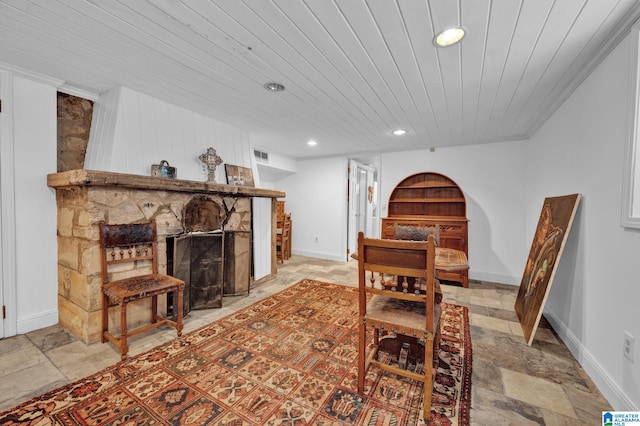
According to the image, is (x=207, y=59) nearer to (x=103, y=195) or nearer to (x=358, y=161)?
(x=103, y=195)

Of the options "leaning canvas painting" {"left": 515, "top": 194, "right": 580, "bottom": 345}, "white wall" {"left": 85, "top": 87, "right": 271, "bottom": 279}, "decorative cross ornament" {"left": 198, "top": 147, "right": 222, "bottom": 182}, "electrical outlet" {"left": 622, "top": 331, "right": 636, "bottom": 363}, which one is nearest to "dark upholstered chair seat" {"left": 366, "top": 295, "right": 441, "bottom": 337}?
"electrical outlet" {"left": 622, "top": 331, "right": 636, "bottom": 363}

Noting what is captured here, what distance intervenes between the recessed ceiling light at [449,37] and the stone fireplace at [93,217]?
7.99 ft

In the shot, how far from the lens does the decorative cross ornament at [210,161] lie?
9.84ft

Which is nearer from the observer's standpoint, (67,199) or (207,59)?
(207,59)

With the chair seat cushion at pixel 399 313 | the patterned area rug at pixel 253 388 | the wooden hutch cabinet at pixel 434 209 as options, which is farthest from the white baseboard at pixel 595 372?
the wooden hutch cabinet at pixel 434 209

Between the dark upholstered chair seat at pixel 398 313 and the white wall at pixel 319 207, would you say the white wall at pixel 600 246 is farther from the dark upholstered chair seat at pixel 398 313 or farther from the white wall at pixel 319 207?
the white wall at pixel 319 207

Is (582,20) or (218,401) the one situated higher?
(582,20)

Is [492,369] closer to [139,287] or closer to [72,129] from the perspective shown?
[139,287]

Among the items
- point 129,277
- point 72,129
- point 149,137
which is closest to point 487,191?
point 149,137

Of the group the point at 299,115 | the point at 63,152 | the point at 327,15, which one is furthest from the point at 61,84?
the point at 327,15

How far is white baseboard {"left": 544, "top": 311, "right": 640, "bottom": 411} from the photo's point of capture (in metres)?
1.42

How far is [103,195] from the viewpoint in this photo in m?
2.13

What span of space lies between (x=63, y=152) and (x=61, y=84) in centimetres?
64

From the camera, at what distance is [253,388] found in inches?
63.6
